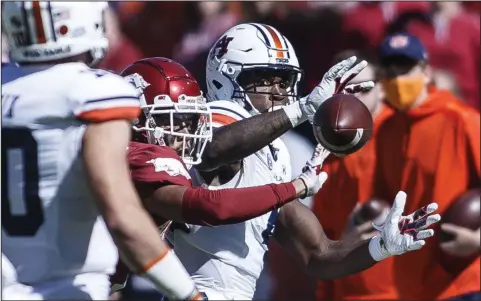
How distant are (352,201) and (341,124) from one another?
96.6 inches

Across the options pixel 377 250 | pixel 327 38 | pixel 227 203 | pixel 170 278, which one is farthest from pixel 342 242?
pixel 327 38

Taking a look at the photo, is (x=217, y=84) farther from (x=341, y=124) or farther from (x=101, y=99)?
(x=101, y=99)

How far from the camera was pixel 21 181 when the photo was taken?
11.5ft

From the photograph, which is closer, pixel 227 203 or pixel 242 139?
pixel 227 203

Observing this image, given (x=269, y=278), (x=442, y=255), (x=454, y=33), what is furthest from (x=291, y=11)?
(x=442, y=255)

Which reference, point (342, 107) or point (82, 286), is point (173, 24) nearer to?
point (342, 107)

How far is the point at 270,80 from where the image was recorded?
5.02 meters

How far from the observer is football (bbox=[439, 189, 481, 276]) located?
20.4 ft

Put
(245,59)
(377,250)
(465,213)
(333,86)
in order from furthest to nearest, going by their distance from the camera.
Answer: (465,213) → (245,59) → (333,86) → (377,250)

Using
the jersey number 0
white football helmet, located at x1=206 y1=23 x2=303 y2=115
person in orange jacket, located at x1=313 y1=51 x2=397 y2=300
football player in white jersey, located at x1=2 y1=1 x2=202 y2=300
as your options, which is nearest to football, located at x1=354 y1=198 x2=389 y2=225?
person in orange jacket, located at x1=313 y1=51 x2=397 y2=300

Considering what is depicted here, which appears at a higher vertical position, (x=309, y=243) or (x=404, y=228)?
(x=404, y=228)

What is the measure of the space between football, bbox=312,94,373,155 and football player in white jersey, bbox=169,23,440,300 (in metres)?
0.11

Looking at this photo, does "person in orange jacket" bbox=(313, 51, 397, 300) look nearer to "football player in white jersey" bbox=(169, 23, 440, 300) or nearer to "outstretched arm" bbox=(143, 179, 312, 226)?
"football player in white jersey" bbox=(169, 23, 440, 300)

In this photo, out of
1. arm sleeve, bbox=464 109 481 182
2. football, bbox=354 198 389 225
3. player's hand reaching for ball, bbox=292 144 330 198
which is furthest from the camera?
arm sleeve, bbox=464 109 481 182
